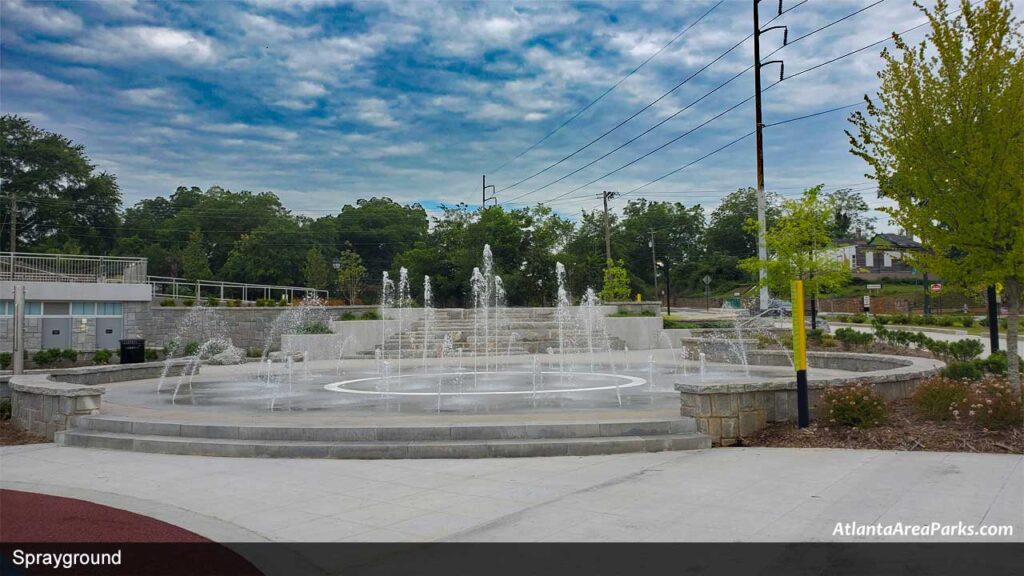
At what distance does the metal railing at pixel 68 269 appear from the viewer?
2856 centimetres

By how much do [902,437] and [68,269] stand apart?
32451 millimetres

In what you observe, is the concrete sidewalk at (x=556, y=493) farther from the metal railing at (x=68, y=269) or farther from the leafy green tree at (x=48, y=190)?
the leafy green tree at (x=48, y=190)

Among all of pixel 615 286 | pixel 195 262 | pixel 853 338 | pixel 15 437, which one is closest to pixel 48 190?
pixel 195 262

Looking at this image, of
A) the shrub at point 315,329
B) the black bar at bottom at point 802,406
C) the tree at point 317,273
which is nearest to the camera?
the black bar at bottom at point 802,406

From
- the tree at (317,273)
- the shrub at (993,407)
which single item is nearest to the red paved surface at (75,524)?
the shrub at (993,407)

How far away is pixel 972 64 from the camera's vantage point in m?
9.55

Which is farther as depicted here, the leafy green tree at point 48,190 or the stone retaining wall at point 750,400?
the leafy green tree at point 48,190

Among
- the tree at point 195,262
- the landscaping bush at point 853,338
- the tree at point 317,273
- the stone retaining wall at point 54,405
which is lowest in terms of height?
the stone retaining wall at point 54,405

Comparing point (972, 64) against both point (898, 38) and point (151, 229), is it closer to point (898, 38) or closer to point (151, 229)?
point (898, 38)

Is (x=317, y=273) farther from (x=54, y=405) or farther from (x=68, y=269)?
(x=54, y=405)

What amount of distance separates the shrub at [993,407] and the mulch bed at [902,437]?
10 cm

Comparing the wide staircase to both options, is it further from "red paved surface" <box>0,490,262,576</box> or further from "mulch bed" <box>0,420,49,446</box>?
"red paved surface" <box>0,490,262,576</box>

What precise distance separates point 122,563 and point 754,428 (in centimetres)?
713

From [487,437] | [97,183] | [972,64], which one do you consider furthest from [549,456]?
[97,183]
